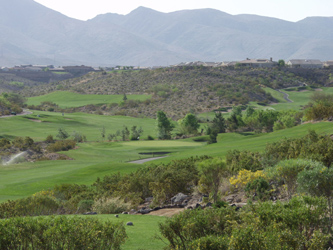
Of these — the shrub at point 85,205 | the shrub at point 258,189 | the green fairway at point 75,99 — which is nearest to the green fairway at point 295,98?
the green fairway at point 75,99

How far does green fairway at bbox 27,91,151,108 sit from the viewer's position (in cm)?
13625

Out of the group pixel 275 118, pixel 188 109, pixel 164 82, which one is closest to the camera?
pixel 275 118

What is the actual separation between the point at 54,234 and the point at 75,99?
138 meters

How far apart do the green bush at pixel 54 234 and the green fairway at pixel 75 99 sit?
123 m

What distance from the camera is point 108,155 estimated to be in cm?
5591

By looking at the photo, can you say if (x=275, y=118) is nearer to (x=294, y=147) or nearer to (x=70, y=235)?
(x=294, y=147)

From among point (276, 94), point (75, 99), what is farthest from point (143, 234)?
point (75, 99)

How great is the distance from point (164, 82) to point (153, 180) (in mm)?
129356

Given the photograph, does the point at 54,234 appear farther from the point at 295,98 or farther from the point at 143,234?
the point at 295,98

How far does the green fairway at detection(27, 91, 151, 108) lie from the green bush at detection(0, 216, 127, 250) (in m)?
123

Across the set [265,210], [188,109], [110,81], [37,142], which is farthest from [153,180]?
[110,81]

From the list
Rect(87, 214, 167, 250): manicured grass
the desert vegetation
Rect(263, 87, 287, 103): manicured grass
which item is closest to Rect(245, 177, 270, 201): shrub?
the desert vegetation

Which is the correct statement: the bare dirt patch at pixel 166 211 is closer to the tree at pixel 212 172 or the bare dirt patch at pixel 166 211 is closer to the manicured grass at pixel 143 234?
the manicured grass at pixel 143 234

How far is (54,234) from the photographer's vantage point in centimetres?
1009
